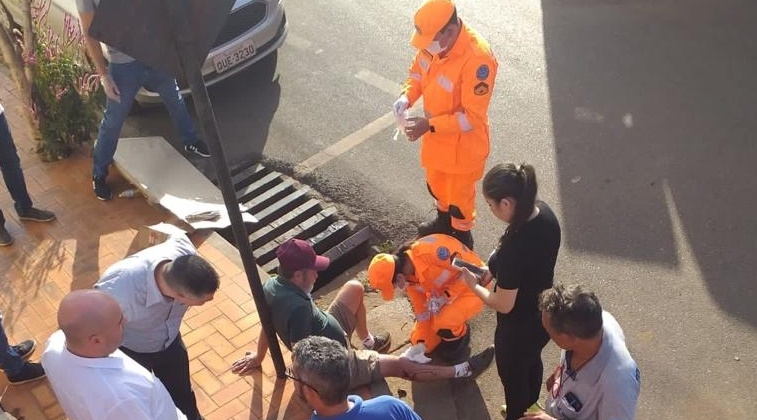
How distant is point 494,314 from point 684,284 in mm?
1309

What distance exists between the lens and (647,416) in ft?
13.9

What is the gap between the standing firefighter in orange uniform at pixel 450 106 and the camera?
4.46 metres

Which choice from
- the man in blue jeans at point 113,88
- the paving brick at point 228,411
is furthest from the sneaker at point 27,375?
the man in blue jeans at point 113,88

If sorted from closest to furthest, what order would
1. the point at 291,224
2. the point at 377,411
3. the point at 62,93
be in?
1. the point at 377,411
2. the point at 291,224
3. the point at 62,93

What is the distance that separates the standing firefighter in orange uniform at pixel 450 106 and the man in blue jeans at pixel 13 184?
286 centimetres

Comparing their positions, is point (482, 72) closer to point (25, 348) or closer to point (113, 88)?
point (113, 88)

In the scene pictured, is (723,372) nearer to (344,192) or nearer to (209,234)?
(344,192)

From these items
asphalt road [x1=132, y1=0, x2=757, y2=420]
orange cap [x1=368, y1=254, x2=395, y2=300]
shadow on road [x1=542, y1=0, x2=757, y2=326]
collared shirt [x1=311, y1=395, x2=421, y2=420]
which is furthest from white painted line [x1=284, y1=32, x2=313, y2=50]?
collared shirt [x1=311, y1=395, x2=421, y2=420]

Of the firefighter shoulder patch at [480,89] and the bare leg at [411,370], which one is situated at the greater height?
the firefighter shoulder patch at [480,89]

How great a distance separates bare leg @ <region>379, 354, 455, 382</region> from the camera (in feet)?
14.3

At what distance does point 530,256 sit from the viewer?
3.38m

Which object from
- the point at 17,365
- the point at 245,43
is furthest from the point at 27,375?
the point at 245,43

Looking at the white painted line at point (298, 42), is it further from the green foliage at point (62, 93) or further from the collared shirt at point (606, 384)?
the collared shirt at point (606, 384)

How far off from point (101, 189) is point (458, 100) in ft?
10.3
